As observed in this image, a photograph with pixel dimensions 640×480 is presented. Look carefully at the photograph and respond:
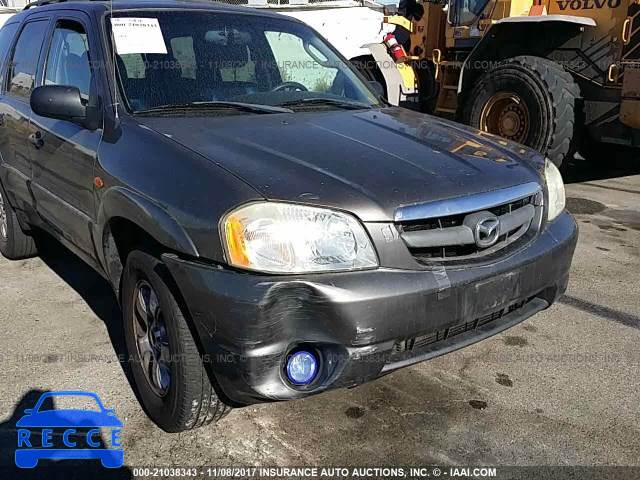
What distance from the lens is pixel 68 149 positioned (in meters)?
3.23

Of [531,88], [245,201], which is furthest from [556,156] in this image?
[245,201]

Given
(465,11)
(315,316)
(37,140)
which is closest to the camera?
(315,316)

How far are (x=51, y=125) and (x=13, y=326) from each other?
122 cm

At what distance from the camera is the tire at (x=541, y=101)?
652 cm

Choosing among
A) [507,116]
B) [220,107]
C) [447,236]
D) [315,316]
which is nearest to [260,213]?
[315,316]

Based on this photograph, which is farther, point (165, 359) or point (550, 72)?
point (550, 72)

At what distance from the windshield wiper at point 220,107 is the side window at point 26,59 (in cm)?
139

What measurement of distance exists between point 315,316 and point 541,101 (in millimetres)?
5276

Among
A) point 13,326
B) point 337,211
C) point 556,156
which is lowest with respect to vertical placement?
point 13,326

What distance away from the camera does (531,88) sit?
21.8 ft

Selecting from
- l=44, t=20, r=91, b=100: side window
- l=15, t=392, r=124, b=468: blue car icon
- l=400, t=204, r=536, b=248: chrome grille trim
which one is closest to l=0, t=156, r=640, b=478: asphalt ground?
l=15, t=392, r=124, b=468: blue car icon

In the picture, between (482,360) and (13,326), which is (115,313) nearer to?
(13,326)

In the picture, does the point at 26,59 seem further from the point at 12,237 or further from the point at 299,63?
the point at 299,63

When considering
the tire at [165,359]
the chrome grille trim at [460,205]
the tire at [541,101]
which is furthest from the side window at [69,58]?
the tire at [541,101]
